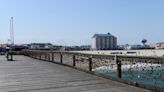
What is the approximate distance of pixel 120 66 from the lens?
44.9 ft

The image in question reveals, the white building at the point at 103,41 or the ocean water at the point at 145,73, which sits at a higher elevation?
the white building at the point at 103,41

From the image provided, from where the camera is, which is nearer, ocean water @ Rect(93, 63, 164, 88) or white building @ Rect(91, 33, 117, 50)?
ocean water @ Rect(93, 63, 164, 88)

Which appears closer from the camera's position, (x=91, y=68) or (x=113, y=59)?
(x=113, y=59)

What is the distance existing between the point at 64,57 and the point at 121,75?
16362mm

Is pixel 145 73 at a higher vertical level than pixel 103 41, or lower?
lower

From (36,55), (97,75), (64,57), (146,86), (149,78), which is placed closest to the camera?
(146,86)

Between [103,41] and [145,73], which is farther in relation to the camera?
[103,41]

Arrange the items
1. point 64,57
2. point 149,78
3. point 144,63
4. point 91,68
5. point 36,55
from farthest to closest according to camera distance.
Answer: point 36,55 < point 64,57 < point 91,68 < point 149,78 < point 144,63

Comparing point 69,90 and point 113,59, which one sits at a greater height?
point 113,59

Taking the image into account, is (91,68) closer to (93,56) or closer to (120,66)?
(93,56)

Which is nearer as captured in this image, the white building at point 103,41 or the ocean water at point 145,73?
the ocean water at point 145,73

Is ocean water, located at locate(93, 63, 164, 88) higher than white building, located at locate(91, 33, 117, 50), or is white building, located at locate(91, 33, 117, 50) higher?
white building, located at locate(91, 33, 117, 50)

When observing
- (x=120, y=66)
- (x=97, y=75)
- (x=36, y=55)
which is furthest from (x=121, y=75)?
(x=36, y=55)

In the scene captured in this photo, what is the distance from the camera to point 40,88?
41.8ft
